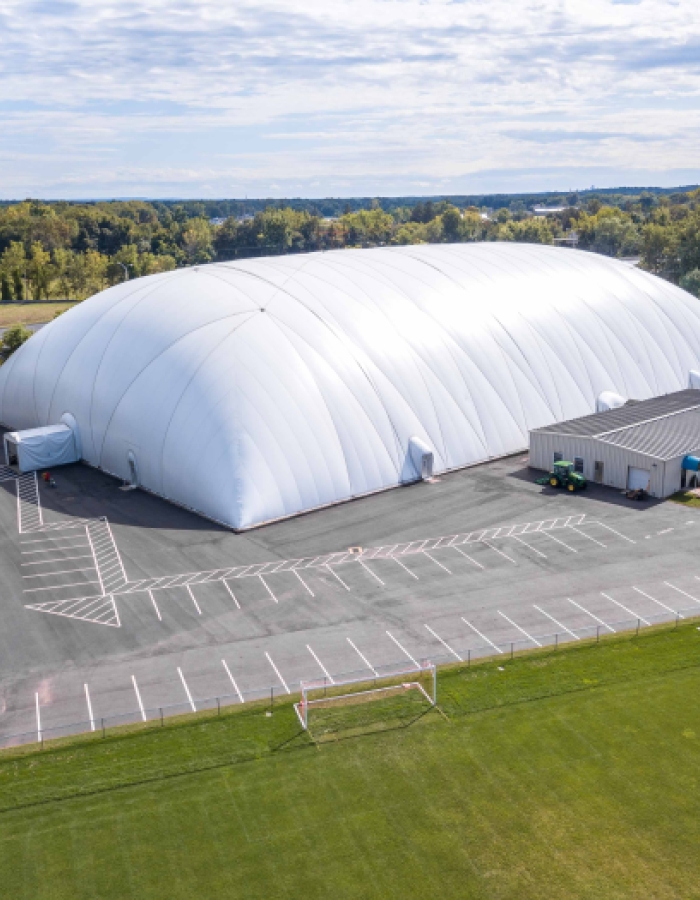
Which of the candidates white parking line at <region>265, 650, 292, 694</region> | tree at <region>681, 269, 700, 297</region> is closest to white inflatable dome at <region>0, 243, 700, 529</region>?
white parking line at <region>265, 650, 292, 694</region>

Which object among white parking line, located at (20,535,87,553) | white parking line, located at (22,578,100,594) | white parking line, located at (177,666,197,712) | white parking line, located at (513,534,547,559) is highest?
white parking line, located at (513,534,547,559)

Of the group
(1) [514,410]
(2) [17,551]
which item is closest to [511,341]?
(1) [514,410]

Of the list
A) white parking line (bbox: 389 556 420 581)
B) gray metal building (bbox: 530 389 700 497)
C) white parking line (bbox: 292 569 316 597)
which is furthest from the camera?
gray metal building (bbox: 530 389 700 497)

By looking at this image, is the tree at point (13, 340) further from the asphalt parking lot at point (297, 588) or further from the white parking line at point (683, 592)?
the white parking line at point (683, 592)

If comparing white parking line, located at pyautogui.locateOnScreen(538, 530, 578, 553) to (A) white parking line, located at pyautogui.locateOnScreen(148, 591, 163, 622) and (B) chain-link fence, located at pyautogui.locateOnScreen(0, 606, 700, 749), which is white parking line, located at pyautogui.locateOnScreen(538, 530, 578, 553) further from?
(A) white parking line, located at pyautogui.locateOnScreen(148, 591, 163, 622)

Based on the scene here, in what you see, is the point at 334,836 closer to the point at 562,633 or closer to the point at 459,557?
the point at 562,633

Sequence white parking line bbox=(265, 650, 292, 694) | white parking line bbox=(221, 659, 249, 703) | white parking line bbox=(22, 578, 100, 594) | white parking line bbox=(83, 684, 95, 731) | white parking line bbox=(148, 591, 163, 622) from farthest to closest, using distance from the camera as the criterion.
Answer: white parking line bbox=(22, 578, 100, 594) < white parking line bbox=(148, 591, 163, 622) < white parking line bbox=(265, 650, 292, 694) < white parking line bbox=(221, 659, 249, 703) < white parking line bbox=(83, 684, 95, 731)

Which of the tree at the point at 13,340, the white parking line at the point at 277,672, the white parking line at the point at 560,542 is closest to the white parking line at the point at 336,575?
the white parking line at the point at 277,672
